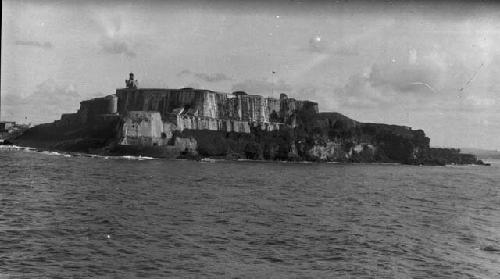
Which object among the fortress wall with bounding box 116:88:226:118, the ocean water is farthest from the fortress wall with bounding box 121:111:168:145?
the ocean water

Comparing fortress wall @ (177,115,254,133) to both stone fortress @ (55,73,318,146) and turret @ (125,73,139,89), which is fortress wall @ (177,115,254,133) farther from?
turret @ (125,73,139,89)

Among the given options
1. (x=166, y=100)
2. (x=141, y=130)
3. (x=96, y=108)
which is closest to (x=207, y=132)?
(x=166, y=100)

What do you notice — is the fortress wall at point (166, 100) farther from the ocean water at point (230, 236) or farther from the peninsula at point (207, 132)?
the ocean water at point (230, 236)

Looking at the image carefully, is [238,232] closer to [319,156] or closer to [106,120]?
[106,120]

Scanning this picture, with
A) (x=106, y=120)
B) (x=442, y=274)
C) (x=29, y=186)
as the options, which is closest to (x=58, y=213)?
(x=29, y=186)

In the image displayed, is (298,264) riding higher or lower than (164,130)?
lower

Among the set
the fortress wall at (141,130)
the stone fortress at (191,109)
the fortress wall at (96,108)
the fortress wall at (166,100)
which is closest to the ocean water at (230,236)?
the fortress wall at (141,130)

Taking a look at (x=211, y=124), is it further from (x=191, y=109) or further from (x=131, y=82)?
(x=131, y=82)
